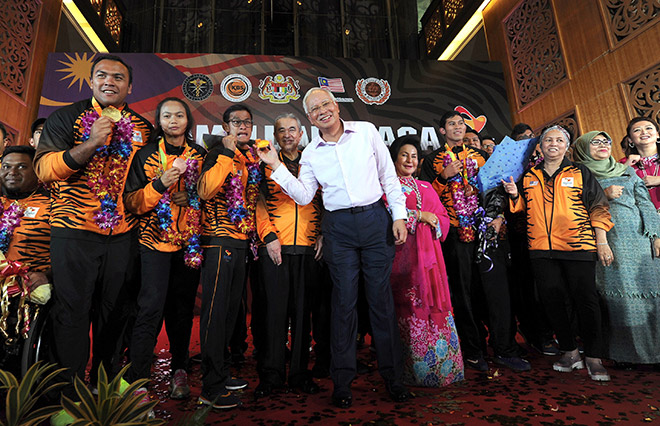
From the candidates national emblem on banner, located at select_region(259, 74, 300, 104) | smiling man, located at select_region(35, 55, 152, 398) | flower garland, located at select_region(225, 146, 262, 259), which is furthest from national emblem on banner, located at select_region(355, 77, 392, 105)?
smiling man, located at select_region(35, 55, 152, 398)

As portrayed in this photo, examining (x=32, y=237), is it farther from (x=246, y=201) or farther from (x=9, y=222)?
(x=246, y=201)

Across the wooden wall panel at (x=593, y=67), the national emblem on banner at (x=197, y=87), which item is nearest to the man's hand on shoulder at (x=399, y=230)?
the wooden wall panel at (x=593, y=67)

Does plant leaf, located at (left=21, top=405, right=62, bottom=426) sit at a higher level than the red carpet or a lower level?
higher

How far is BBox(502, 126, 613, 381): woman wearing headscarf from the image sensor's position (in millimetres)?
2508

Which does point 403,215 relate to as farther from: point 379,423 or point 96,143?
point 96,143

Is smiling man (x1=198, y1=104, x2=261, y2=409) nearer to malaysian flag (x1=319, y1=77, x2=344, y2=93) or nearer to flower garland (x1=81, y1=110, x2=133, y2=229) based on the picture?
flower garland (x1=81, y1=110, x2=133, y2=229)

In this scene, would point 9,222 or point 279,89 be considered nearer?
point 9,222

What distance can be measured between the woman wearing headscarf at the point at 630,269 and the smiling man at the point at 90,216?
10.0ft

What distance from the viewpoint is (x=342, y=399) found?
1952 mm

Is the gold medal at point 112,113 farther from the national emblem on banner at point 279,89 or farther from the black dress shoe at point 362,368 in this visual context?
the national emblem on banner at point 279,89

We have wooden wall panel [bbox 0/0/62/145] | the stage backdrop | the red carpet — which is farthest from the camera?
the stage backdrop

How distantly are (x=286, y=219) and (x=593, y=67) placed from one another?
4678 millimetres

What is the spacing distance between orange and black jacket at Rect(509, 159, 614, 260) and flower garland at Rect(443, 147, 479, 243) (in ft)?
1.24

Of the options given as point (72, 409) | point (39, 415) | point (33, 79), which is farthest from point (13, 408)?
point (33, 79)
